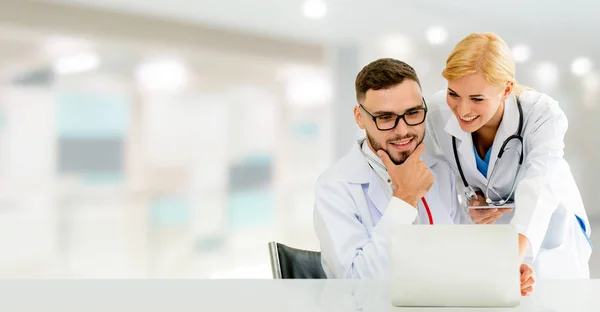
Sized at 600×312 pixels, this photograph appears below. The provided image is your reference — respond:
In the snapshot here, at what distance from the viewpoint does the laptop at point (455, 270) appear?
1.04 metres

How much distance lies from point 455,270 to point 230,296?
1.23 feet

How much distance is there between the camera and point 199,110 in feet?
12.9

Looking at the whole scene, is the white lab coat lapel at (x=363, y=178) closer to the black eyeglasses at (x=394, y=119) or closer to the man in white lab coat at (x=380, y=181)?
the man in white lab coat at (x=380, y=181)

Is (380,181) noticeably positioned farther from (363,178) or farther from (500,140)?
(500,140)

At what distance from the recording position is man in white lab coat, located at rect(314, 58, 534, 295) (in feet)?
6.04

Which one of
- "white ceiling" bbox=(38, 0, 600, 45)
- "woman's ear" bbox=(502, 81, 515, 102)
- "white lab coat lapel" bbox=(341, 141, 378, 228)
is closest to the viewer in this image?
"white lab coat lapel" bbox=(341, 141, 378, 228)

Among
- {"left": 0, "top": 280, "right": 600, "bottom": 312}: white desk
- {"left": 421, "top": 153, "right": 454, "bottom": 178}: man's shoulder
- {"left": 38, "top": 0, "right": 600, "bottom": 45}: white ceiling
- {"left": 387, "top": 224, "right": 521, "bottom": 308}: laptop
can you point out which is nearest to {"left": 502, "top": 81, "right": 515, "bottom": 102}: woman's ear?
{"left": 421, "top": 153, "right": 454, "bottom": 178}: man's shoulder

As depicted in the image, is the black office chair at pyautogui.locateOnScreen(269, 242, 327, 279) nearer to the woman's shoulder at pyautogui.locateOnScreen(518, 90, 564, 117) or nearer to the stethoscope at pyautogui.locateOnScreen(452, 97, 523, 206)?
the stethoscope at pyautogui.locateOnScreen(452, 97, 523, 206)

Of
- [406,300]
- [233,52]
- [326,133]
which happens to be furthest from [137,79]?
[406,300]

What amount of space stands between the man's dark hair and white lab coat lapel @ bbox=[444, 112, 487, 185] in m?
0.18

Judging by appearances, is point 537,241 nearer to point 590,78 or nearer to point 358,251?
point 358,251

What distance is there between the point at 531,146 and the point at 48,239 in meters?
2.84

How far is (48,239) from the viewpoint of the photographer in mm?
3814

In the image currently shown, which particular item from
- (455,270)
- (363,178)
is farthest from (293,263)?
(455,270)
